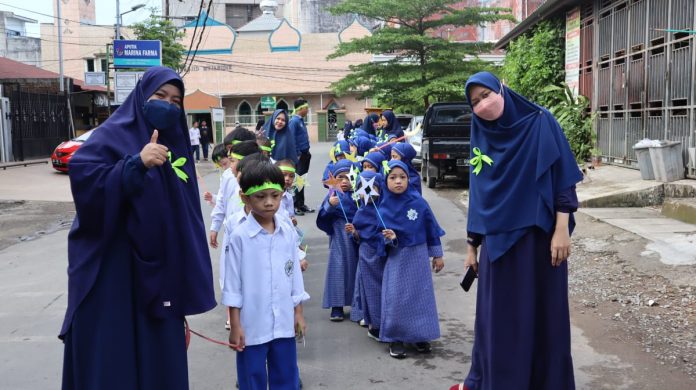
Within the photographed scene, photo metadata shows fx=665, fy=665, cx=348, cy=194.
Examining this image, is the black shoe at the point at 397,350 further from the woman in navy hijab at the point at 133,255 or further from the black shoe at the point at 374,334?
the woman in navy hijab at the point at 133,255

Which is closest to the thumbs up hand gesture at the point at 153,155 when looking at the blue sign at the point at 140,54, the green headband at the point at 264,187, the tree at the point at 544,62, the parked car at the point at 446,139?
the green headband at the point at 264,187

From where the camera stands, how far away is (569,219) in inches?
144

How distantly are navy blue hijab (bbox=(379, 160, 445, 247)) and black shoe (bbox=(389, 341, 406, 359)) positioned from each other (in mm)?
764

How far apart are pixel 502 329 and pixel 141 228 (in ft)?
6.62

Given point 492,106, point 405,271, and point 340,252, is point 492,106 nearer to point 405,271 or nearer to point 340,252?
point 405,271

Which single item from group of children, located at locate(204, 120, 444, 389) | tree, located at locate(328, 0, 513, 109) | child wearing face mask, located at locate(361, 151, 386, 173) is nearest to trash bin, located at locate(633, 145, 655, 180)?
group of children, located at locate(204, 120, 444, 389)

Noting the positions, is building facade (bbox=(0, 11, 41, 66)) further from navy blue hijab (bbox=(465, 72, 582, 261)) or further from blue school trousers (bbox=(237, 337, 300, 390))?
navy blue hijab (bbox=(465, 72, 582, 261))

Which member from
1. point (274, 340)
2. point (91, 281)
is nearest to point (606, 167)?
point (274, 340)

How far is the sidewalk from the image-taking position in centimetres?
739

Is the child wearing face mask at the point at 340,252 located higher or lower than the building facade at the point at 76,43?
lower

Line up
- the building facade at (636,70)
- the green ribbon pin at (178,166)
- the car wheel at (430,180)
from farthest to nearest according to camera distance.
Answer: the car wheel at (430,180) < the building facade at (636,70) < the green ribbon pin at (178,166)

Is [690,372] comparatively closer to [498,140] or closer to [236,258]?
[498,140]

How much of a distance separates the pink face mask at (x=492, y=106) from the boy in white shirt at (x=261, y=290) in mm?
1186

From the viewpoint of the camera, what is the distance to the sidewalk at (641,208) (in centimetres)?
739
